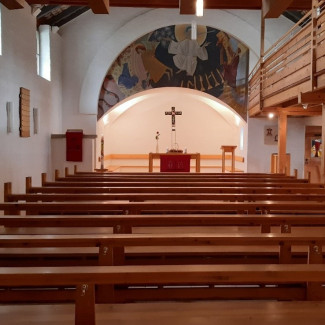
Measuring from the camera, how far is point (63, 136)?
10883 mm

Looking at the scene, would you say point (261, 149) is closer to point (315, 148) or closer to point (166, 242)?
point (315, 148)

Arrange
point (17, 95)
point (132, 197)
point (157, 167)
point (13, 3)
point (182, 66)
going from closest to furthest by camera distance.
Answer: point (132, 197) → point (13, 3) → point (17, 95) → point (182, 66) → point (157, 167)

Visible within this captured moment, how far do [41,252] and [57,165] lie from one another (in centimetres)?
792

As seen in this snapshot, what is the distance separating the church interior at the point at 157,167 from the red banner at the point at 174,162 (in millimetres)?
45

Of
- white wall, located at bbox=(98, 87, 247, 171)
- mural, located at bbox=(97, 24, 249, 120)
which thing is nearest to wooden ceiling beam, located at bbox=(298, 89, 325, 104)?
mural, located at bbox=(97, 24, 249, 120)

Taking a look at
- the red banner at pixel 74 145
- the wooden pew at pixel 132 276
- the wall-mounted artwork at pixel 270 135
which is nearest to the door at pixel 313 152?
the wall-mounted artwork at pixel 270 135

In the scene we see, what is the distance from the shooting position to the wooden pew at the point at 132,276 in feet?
6.40

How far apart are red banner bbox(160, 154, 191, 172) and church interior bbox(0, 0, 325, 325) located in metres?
0.05

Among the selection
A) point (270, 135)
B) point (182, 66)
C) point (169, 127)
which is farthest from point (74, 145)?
point (169, 127)

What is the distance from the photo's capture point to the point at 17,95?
8.41m

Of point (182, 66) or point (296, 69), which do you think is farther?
point (182, 66)

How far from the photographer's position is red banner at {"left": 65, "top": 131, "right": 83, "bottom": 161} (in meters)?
10.6

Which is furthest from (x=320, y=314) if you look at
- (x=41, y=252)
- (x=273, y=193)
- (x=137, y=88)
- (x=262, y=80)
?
(x=137, y=88)

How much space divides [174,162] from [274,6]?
7.99m
